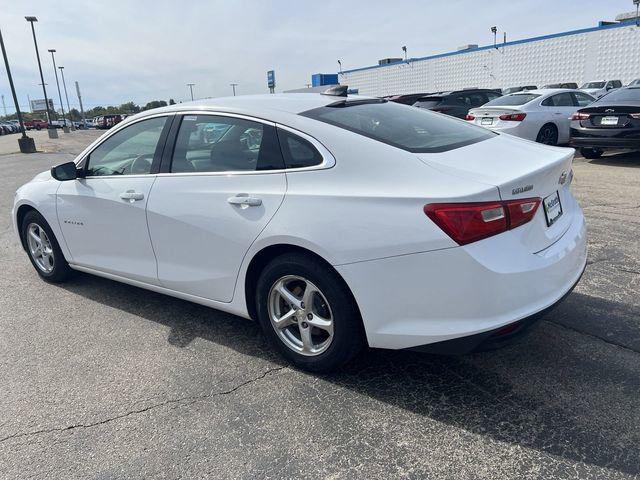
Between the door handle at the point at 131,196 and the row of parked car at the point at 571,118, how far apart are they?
21.8ft

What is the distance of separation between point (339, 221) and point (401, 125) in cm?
94

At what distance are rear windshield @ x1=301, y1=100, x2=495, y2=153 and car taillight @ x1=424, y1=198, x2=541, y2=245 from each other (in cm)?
52

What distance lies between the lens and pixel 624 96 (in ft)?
33.2

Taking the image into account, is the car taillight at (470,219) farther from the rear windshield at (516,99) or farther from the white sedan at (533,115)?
the rear windshield at (516,99)

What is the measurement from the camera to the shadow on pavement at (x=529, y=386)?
7.84 ft

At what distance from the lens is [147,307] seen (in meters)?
4.18

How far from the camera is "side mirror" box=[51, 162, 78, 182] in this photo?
13.6 ft

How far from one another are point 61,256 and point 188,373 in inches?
87.6

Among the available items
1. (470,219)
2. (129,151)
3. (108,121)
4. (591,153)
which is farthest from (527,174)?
(108,121)

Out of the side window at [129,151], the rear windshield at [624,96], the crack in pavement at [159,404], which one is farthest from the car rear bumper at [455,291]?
the rear windshield at [624,96]

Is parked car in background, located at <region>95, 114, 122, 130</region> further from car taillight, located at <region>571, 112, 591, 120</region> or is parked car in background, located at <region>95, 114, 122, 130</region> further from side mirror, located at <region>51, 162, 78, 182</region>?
side mirror, located at <region>51, 162, 78, 182</region>

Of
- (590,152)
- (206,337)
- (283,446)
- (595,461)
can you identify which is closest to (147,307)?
(206,337)

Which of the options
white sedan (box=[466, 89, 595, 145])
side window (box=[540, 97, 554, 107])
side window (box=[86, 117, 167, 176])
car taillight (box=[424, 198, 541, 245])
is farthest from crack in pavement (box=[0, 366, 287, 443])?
side window (box=[540, 97, 554, 107])

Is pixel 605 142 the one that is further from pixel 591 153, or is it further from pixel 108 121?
pixel 108 121
